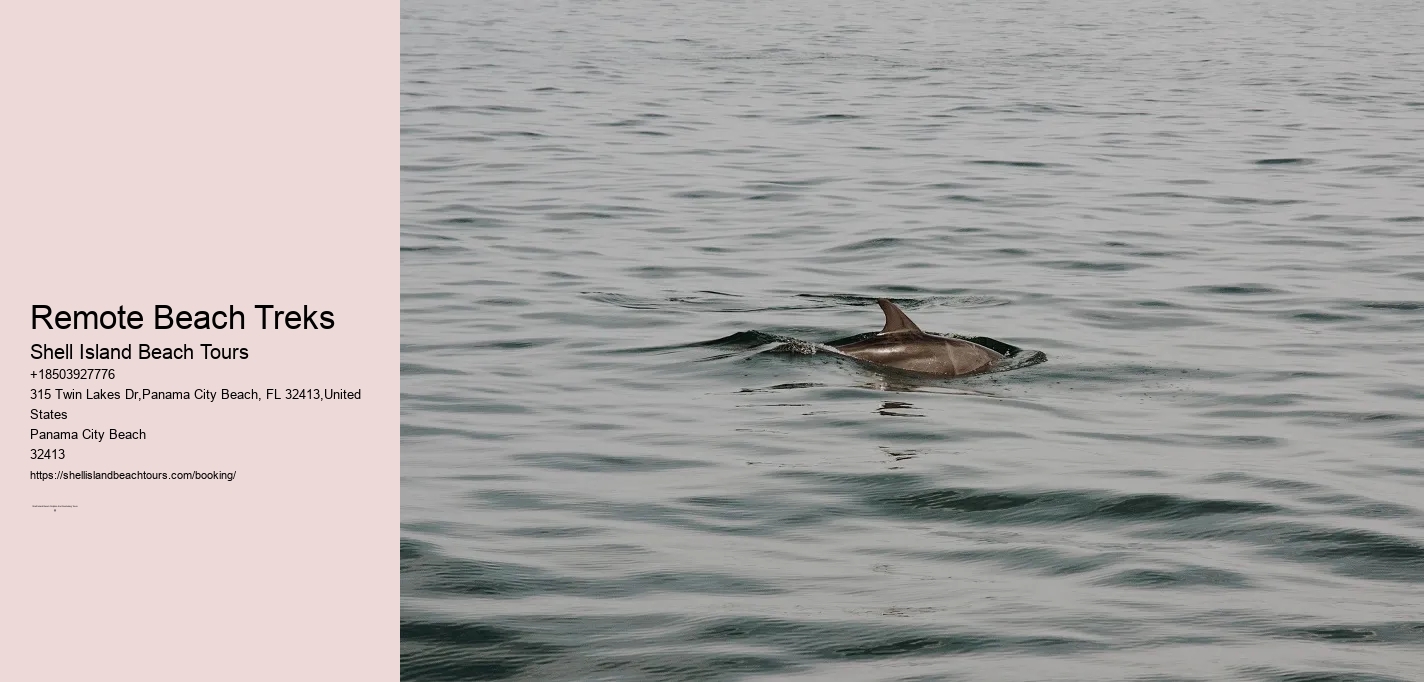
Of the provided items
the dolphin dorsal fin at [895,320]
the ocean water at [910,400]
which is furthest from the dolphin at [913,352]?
the ocean water at [910,400]

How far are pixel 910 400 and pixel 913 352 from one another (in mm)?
849

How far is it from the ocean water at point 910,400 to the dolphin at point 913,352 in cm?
18

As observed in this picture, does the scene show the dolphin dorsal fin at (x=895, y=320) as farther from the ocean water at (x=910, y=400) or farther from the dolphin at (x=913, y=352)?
the ocean water at (x=910, y=400)

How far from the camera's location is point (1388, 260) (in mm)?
16656

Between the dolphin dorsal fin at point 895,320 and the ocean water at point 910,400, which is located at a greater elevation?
the dolphin dorsal fin at point 895,320

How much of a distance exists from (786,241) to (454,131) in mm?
10512

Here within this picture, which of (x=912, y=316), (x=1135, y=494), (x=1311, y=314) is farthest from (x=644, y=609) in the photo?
(x=1311, y=314)

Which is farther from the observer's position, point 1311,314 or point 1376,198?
point 1376,198

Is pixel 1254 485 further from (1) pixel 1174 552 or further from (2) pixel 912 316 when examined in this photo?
(2) pixel 912 316

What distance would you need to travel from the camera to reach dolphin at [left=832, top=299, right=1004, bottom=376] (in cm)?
1180

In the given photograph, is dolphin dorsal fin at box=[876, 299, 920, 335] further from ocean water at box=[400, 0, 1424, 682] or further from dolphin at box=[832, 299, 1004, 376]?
ocean water at box=[400, 0, 1424, 682]

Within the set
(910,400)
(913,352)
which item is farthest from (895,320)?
(910,400)

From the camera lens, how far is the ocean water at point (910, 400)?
6.82 meters

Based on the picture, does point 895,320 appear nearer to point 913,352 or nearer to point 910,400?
point 913,352
